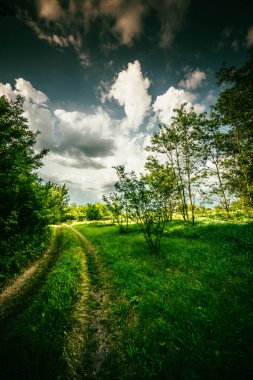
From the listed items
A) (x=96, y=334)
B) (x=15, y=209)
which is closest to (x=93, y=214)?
(x=15, y=209)

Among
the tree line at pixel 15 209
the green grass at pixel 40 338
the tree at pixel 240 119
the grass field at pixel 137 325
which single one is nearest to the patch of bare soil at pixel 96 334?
the grass field at pixel 137 325

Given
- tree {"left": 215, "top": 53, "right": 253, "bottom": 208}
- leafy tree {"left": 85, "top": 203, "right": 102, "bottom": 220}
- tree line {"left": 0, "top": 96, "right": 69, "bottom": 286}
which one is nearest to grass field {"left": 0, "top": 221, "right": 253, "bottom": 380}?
tree line {"left": 0, "top": 96, "right": 69, "bottom": 286}

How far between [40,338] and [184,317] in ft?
13.2

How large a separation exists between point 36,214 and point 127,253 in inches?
352

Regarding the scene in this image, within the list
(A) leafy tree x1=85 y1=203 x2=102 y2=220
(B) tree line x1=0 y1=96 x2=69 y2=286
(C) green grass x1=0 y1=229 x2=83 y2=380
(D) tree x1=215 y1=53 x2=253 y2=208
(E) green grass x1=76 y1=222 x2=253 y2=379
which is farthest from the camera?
(A) leafy tree x1=85 y1=203 x2=102 y2=220

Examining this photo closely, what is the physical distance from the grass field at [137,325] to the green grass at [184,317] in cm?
2

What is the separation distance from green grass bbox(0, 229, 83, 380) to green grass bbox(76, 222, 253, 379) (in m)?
1.43

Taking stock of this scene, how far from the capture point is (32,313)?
5414 millimetres

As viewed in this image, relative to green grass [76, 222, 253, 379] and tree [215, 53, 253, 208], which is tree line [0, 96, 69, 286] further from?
tree [215, 53, 253, 208]

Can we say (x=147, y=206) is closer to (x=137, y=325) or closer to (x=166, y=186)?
(x=166, y=186)

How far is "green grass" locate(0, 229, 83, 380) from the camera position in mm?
3564

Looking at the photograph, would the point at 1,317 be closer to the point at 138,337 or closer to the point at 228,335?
the point at 138,337

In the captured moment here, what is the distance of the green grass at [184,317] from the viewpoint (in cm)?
342

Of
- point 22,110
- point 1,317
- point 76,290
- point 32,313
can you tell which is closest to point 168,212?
point 76,290
